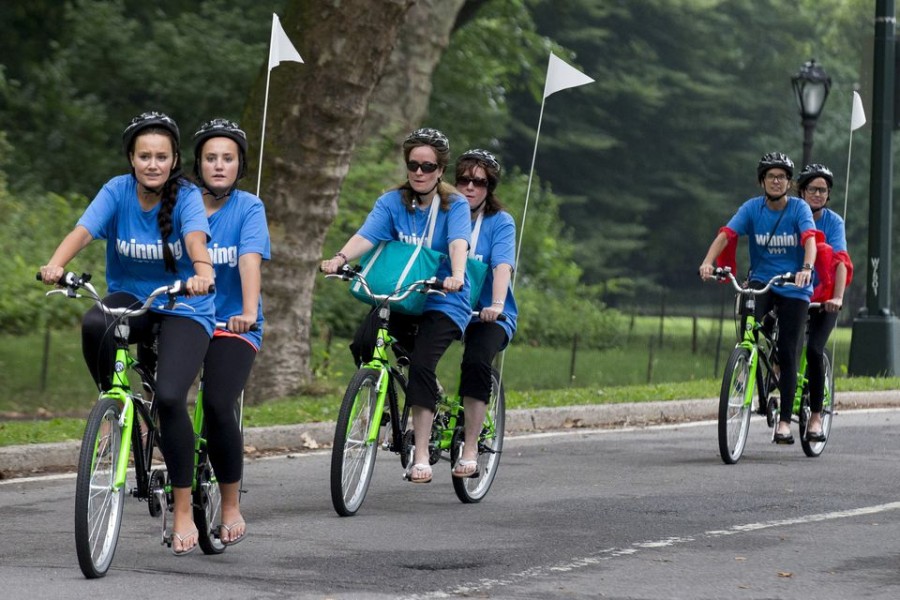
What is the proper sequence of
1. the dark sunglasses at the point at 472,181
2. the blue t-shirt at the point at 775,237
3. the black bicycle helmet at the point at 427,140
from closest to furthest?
the black bicycle helmet at the point at 427,140, the dark sunglasses at the point at 472,181, the blue t-shirt at the point at 775,237

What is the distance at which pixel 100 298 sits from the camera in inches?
249

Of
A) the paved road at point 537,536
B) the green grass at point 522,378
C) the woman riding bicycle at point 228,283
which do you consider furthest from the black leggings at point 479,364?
the green grass at point 522,378

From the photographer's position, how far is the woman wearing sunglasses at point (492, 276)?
28.9ft

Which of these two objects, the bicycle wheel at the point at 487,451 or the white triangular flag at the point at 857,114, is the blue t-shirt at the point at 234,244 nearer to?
the bicycle wheel at the point at 487,451

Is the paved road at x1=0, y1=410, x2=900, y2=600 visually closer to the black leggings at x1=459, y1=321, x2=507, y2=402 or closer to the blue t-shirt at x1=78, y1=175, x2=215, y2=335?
the black leggings at x1=459, y1=321, x2=507, y2=402

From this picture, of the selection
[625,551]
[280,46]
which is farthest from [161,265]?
[280,46]

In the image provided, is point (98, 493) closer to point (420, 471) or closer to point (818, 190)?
point (420, 471)

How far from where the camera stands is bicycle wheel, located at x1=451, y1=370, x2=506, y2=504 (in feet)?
29.2

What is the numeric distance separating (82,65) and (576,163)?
25.8 meters

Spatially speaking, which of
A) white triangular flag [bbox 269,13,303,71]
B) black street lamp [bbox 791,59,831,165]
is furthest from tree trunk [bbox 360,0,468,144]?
white triangular flag [bbox 269,13,303,71]

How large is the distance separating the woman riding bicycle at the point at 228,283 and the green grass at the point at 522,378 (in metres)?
3.92

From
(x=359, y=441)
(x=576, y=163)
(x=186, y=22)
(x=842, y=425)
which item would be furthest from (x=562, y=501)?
(x=576, y=163)

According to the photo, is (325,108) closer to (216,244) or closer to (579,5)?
(216,244)

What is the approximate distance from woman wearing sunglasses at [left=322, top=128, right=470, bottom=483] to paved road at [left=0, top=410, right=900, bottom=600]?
1.79 feet
